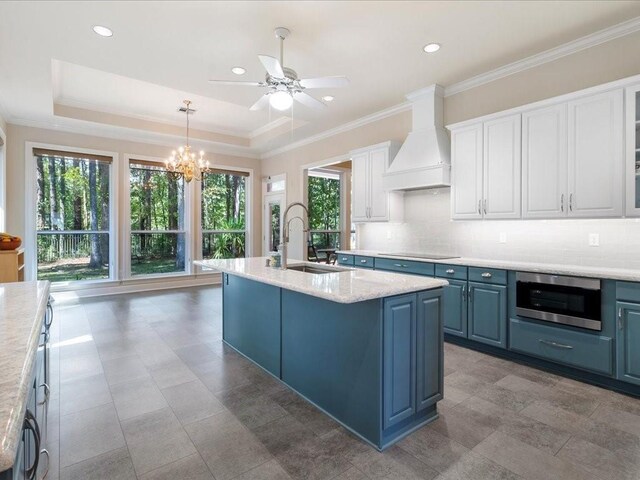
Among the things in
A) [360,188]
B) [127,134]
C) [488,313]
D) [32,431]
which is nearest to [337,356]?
[32,431]

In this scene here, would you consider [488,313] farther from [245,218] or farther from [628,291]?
[245,218]

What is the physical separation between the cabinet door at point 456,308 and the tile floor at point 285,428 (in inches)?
12.2

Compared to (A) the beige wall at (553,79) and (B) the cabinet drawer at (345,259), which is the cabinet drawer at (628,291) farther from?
(B) the cabinet drawer at (345,259)

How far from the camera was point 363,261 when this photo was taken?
4.84m

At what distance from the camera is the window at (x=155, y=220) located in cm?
682

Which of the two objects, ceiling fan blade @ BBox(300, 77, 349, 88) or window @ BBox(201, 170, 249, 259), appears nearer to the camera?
ceiling fan blade @ BBox(300, 77, 349, 88)

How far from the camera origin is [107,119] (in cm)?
595

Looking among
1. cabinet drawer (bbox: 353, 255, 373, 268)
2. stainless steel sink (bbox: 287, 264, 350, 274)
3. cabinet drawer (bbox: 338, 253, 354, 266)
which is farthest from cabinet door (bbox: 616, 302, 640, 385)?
cabinet drawer (bbox: 338, 253, 354, 266)

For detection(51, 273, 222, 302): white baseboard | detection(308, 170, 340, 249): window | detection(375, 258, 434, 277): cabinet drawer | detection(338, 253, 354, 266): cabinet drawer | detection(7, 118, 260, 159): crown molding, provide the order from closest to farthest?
detection(375, 258, 434, 277): cabinet drawer < detection(338, 253, 354, 266): cabinet drawer < detection(7, 118, 260, 159): crown molding < detection(51, 273, 222, 302): white baseboard < detection(308, 170, 340, 249): window

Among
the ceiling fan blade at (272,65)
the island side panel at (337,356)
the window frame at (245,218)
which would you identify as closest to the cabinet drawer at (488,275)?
the island side panel at (337,356)

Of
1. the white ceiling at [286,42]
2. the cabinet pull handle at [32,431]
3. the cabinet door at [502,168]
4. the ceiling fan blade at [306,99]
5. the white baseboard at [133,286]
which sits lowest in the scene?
the white baseboard at [133,286]

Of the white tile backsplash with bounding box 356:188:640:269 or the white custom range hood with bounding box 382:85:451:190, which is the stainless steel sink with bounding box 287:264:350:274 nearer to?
the white custom range hood with bounding box 382:85:451:190

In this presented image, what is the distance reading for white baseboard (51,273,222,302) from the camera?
20.1ft

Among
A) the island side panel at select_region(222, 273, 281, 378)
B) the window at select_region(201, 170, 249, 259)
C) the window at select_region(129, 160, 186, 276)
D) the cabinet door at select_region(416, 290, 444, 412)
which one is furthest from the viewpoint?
the window at select_region(201, 170, 249, 259)
